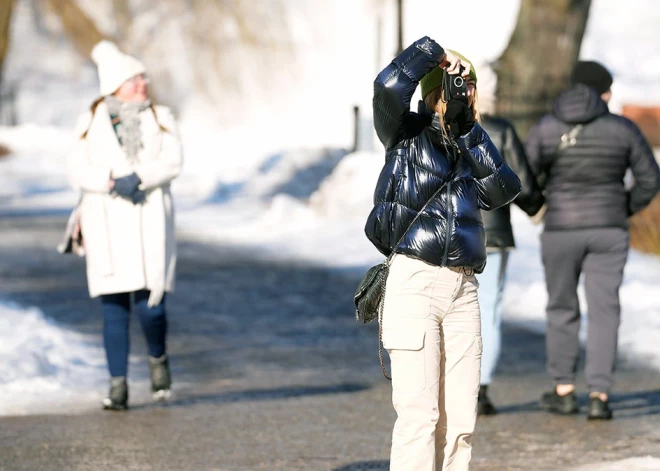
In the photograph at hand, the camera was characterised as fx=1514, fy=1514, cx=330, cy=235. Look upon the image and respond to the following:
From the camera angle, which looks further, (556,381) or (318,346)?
(318,346)

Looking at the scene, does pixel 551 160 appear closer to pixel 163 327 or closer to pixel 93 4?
pixel 163 327

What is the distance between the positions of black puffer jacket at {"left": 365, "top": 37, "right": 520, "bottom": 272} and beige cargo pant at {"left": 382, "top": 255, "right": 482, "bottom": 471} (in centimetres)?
7

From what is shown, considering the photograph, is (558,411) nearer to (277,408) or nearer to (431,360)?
(277,408)

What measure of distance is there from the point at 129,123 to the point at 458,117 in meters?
3.33

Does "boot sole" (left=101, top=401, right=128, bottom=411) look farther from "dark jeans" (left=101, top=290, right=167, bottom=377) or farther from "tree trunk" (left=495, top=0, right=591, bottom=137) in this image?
"tree trunk" (left=495, top=0, right=591, bottom=137)

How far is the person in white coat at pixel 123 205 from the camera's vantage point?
8.02 metres

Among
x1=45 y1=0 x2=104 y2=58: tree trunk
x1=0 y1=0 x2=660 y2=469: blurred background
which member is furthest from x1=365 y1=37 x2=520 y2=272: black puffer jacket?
x1=45 y1=0 x2=104 y2=58: tree trunk

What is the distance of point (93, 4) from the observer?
41.7 meters

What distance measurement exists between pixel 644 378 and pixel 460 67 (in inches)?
179

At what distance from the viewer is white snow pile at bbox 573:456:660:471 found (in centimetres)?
645

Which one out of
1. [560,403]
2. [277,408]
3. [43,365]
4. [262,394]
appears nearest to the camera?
[560,403]

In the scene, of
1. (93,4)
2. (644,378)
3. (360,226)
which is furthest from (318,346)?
(93,4)

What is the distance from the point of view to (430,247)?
5152mm

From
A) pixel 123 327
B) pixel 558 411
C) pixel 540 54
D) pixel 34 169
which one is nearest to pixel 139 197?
pixel 123 327
